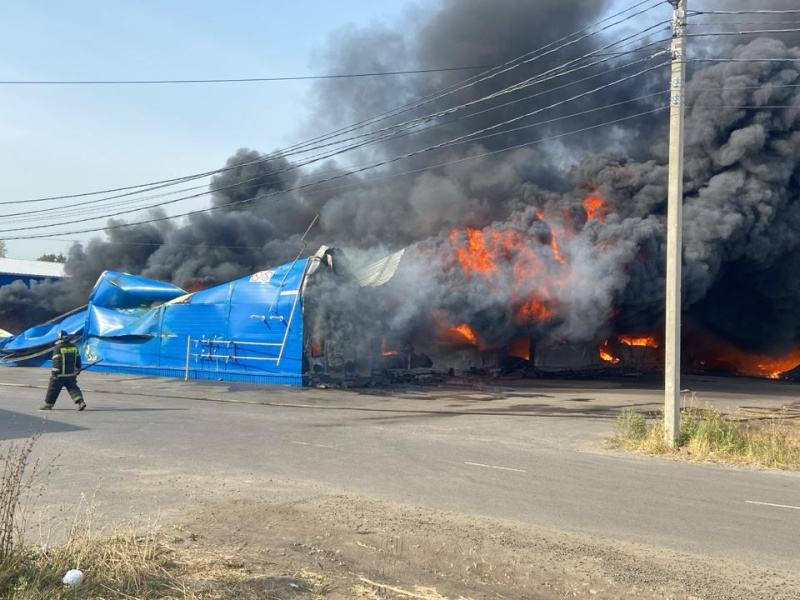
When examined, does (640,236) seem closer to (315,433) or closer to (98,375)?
(315,433)

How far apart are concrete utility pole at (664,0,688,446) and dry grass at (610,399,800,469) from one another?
10.8 inches

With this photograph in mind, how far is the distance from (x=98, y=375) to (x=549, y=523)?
20123mm

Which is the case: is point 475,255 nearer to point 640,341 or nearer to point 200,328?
point 200,328

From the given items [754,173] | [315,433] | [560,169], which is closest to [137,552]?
[315,433]

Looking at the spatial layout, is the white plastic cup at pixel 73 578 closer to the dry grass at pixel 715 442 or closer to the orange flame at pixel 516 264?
the dry grass at pixel 715 442

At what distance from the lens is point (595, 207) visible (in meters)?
26.9

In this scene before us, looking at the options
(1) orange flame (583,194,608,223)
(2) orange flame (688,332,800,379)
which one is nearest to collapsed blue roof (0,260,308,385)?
(1) orange flame (583,194,608,223)

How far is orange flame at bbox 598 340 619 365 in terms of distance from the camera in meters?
32.4

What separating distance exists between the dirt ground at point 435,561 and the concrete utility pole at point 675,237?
18.7 feet

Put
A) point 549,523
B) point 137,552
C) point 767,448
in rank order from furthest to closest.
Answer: point 767,448
point 549,523
point 137,552

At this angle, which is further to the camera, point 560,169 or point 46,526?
→ point 560,169

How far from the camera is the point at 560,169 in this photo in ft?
101

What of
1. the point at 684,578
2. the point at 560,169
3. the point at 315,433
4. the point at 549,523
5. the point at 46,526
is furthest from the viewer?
the point at 560,169

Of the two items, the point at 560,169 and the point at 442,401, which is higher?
the point at 560,169
